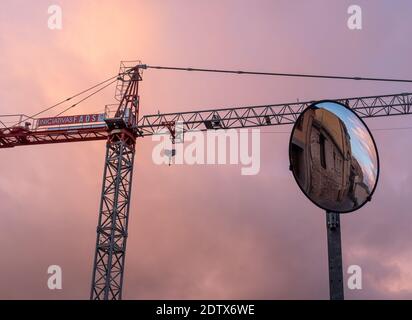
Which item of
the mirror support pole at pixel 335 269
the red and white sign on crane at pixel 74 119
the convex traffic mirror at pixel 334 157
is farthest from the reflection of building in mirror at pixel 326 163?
the red and white sign on crane at pixel 74 119

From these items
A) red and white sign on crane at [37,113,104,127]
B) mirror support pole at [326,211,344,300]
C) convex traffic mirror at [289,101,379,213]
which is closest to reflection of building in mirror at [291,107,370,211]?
convex traffic mirror at [289,101,379,213]

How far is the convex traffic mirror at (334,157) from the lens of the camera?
5.68 m

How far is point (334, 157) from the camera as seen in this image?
19.3 ft

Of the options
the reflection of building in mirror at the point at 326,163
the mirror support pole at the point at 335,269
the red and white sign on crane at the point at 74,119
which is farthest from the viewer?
the red and white sign on crane at the point at 74,119

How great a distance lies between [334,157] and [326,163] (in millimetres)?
140

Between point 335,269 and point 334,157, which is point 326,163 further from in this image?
point 335,269

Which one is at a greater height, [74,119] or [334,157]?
[74,119]

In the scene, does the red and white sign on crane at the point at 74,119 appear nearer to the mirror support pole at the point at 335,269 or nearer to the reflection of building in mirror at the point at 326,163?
the reflection of building in mirror at the point at 326,163

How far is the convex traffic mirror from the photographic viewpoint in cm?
568

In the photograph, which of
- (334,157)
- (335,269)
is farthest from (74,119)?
(335,269)

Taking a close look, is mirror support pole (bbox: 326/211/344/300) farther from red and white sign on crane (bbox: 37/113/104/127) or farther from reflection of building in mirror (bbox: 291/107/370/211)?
red and white sign on crane (bbox: 37/113/104/127)
